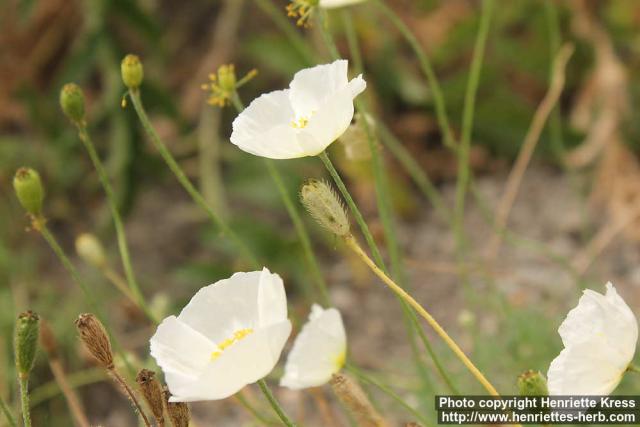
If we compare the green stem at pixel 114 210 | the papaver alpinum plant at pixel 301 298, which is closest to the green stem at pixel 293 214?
the papaver alpinum plant at pixel 301 298

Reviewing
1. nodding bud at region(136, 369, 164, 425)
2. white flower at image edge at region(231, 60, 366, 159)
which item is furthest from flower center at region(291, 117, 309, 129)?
nodding bud at region(136, 369, 164, 425)

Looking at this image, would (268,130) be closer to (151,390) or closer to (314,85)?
(314,85)

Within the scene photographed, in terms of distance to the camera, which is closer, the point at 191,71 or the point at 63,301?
the point at 63,301

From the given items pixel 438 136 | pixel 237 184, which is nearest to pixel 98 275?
pixel 237 184

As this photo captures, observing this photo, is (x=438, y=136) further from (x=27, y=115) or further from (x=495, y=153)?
(x=27, y=115)

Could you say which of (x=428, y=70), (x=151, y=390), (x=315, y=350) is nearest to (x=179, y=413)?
(x=151, y=390)

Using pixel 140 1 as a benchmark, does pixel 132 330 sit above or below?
below
